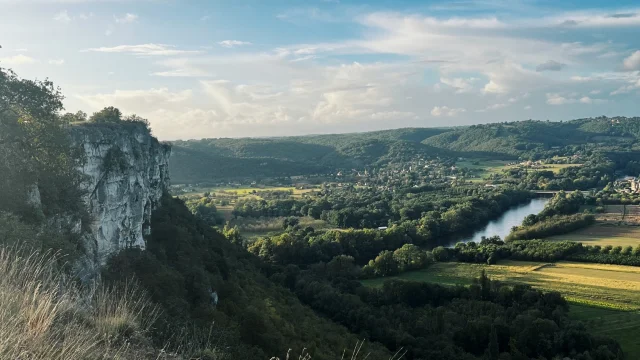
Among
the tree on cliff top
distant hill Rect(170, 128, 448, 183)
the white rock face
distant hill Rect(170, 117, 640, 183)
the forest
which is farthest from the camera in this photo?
distant hill Rect(170, 117, 640, 183)

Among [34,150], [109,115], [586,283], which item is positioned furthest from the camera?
[586,283]

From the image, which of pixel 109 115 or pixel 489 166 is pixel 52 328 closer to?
pixel 109 115

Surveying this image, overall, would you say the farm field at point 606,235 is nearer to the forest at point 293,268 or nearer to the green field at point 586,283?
the forest at point 293,268

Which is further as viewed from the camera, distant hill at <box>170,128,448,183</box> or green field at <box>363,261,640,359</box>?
distant hill at <box>170,128,448,183</box>

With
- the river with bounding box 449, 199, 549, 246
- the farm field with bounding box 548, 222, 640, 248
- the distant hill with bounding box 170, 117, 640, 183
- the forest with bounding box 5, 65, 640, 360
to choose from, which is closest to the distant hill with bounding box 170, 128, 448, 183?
the distant hill with bounding box 170, 117, 640, 183

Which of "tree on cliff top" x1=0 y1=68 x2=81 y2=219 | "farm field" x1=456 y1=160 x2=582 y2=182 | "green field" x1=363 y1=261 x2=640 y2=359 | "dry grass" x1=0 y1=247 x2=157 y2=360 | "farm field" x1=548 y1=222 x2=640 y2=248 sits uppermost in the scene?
"tree on cliff top" x1=0 y1=68 x2=81 y2=219

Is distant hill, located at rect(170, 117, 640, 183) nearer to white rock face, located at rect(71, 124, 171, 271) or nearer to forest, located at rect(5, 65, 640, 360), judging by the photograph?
forest, located at rect(5, 65, 640, 360)

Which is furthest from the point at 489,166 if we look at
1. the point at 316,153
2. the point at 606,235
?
the point at 606,235
